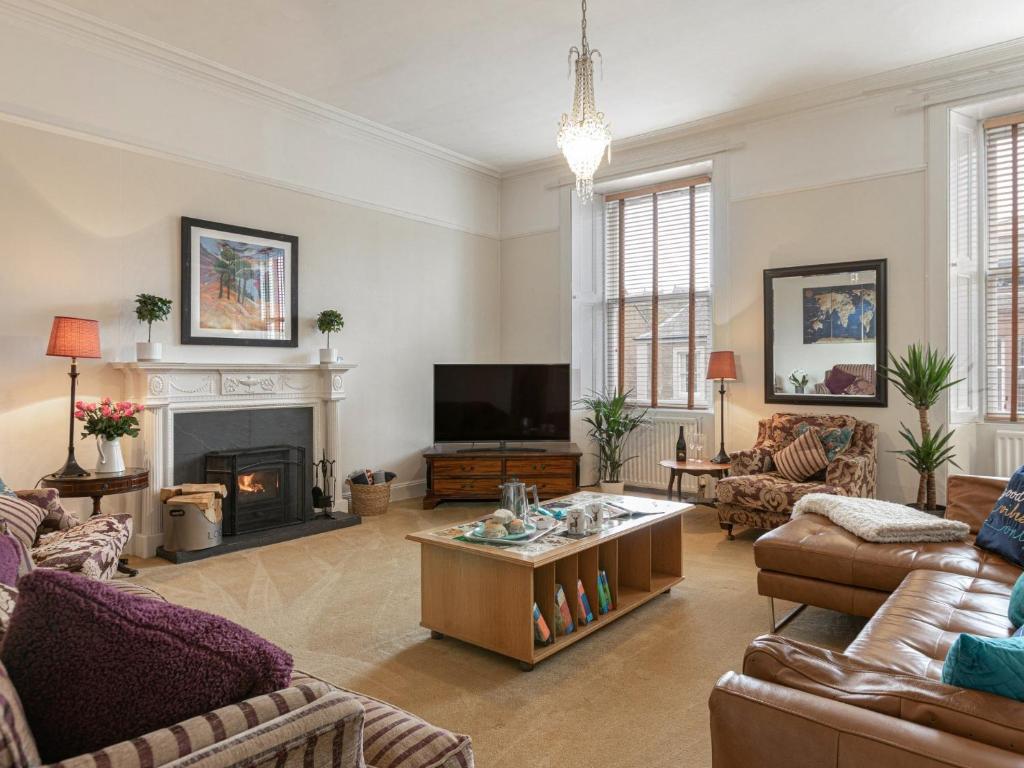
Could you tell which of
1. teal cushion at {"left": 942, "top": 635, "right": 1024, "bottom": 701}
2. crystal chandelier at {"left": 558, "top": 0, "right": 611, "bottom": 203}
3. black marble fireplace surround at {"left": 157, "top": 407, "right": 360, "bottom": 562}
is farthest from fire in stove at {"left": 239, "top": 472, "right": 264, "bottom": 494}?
teal cushion at {"left": 942, "top": 635, "right": 1024, "bottom": 701}

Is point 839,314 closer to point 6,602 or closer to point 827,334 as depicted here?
point 827,334

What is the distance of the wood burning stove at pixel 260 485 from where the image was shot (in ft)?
14.8

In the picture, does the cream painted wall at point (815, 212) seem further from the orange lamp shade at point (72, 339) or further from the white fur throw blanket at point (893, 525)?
the orange lamp shade at point (72, 339)

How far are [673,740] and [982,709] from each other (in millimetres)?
1202

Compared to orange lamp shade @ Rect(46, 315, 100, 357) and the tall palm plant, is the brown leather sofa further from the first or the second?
the tall palm plant

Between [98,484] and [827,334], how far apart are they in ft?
16.4

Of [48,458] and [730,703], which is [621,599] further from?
[48,458]

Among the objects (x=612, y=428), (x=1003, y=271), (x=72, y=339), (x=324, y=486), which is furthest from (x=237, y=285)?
(x=1003, y=271)

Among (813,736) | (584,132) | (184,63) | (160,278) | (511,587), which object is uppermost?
(184,63)

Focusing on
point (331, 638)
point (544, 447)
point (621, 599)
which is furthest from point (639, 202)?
point (331, 638)

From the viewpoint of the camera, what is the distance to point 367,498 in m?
5.36

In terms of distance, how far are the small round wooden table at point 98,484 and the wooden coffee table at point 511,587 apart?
1950 mm

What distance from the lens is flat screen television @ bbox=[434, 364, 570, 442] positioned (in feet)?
19.6

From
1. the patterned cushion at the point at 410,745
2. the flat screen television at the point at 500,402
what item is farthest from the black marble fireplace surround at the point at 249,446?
the patterned cushion at the point at 410,745
